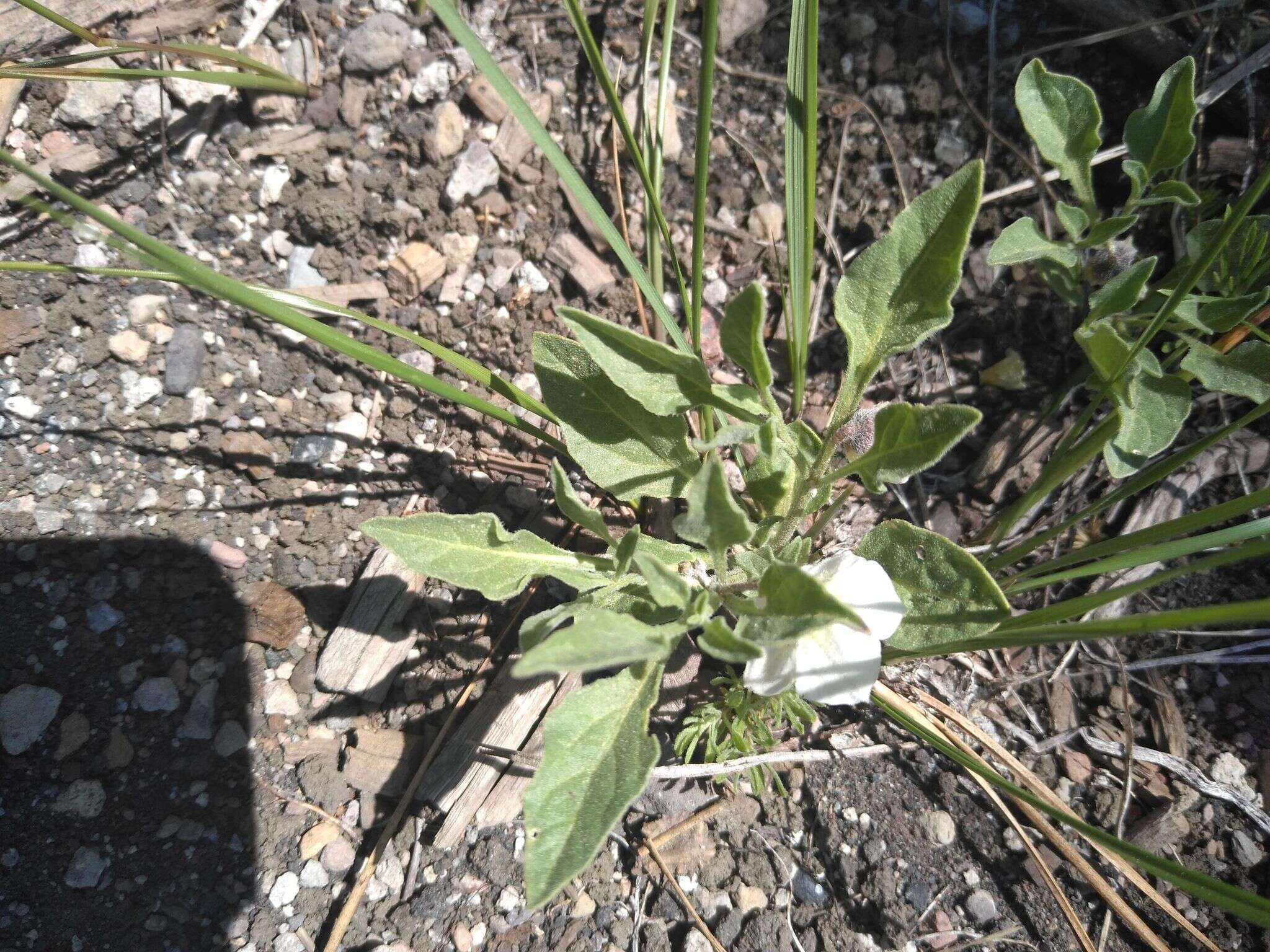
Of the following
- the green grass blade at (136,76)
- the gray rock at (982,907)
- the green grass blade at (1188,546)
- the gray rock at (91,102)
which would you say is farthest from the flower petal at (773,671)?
the gray rock at (91,102)

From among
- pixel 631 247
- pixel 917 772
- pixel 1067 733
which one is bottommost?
pixel 917 772

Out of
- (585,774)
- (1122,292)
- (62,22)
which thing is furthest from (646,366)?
(62,22)

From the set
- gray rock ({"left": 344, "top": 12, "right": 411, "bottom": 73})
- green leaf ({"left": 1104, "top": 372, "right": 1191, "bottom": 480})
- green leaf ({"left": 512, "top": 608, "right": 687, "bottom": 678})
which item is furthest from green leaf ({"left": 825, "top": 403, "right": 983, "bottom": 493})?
gray rock ({"left": 344, "top": 12, "right": 411, "bottom": 73})

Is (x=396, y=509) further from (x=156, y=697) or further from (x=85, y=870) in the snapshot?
(x=85, y=870)

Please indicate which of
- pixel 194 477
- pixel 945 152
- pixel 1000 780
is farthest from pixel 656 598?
pixel 945 152

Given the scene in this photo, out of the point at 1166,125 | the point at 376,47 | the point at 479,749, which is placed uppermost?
the point at 1166,125

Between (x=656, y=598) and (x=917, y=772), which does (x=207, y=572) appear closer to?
(x=656, y=598)
